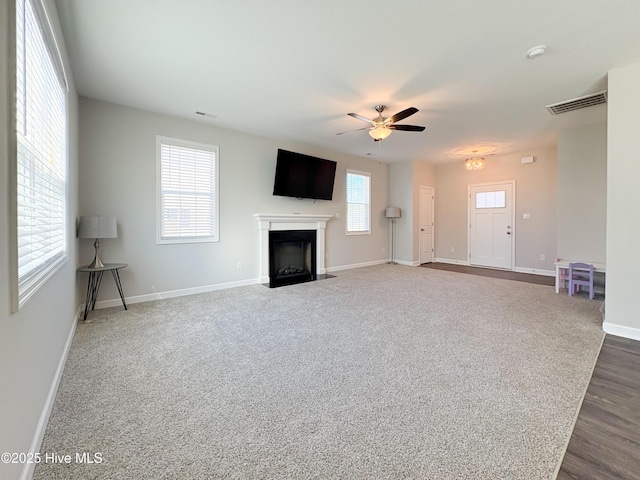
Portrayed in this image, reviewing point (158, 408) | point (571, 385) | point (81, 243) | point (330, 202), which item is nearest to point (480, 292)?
point (571, 385)

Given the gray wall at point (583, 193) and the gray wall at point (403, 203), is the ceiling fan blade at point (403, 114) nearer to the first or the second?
the gray wall at point (583, 193)

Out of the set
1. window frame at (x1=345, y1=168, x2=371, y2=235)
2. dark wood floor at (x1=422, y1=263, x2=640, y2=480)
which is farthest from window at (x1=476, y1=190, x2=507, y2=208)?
dark wood floor at (x1=422, y1=263, x2=640, y2=480)

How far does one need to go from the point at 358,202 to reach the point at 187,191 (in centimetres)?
394

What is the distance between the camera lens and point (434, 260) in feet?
26.0

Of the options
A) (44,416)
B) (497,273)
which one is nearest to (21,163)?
(44,416)

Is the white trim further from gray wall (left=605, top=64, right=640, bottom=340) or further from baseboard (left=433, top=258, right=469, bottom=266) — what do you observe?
gray wall (left=605, top=64, right=640, bottom=340)

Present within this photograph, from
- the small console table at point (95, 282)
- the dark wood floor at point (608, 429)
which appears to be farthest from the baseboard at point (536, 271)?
the small console table at point (95, 282)

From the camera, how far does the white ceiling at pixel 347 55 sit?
2109mm

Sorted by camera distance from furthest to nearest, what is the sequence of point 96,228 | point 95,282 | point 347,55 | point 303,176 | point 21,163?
point 303,176 → point 95,282 → point 96,228 → point 347,55 → point 21,163

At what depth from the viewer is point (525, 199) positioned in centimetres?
619

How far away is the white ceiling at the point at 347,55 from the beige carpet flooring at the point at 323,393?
105 inches

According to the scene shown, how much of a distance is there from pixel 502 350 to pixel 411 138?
12.8 feet

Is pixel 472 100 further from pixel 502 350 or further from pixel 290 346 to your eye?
pixel 290 346

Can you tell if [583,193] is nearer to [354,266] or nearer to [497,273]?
[497,273]
